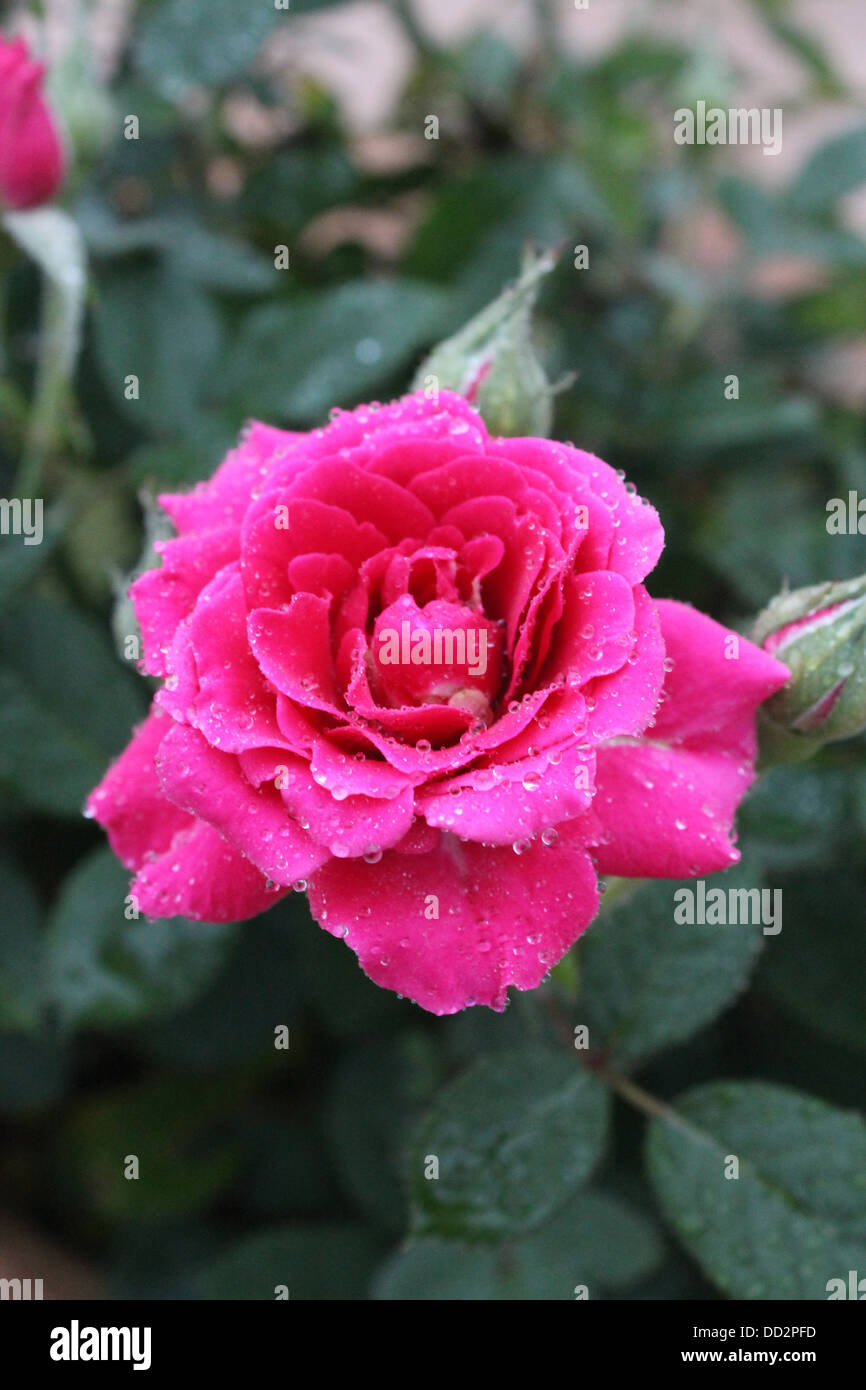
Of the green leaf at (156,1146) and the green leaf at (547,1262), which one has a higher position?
the green leaf at (547,1262)

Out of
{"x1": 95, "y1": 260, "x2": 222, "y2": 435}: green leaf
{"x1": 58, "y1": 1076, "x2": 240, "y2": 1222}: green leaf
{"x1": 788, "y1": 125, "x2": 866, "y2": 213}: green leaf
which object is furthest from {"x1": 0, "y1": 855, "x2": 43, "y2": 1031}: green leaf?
{"x1": 788, "y1": 125, "x2": 866, "y2": 213}: green leaf

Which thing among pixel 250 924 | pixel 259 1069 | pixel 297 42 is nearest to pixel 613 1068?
pixel 250 924

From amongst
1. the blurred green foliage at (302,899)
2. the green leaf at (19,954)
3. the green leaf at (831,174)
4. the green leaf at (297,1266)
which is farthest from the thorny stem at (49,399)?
the green leaf at (831,174)

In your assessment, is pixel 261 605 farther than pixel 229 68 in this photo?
No

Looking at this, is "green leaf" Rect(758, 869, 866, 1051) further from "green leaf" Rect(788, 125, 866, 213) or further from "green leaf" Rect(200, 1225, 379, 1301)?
"green leaf" Rect(788, 125, 866, 213)

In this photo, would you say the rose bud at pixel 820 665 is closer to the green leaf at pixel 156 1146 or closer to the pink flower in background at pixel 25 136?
the pink flower in background at pixel 25 136

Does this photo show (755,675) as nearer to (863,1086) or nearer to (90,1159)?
(863,1086)
